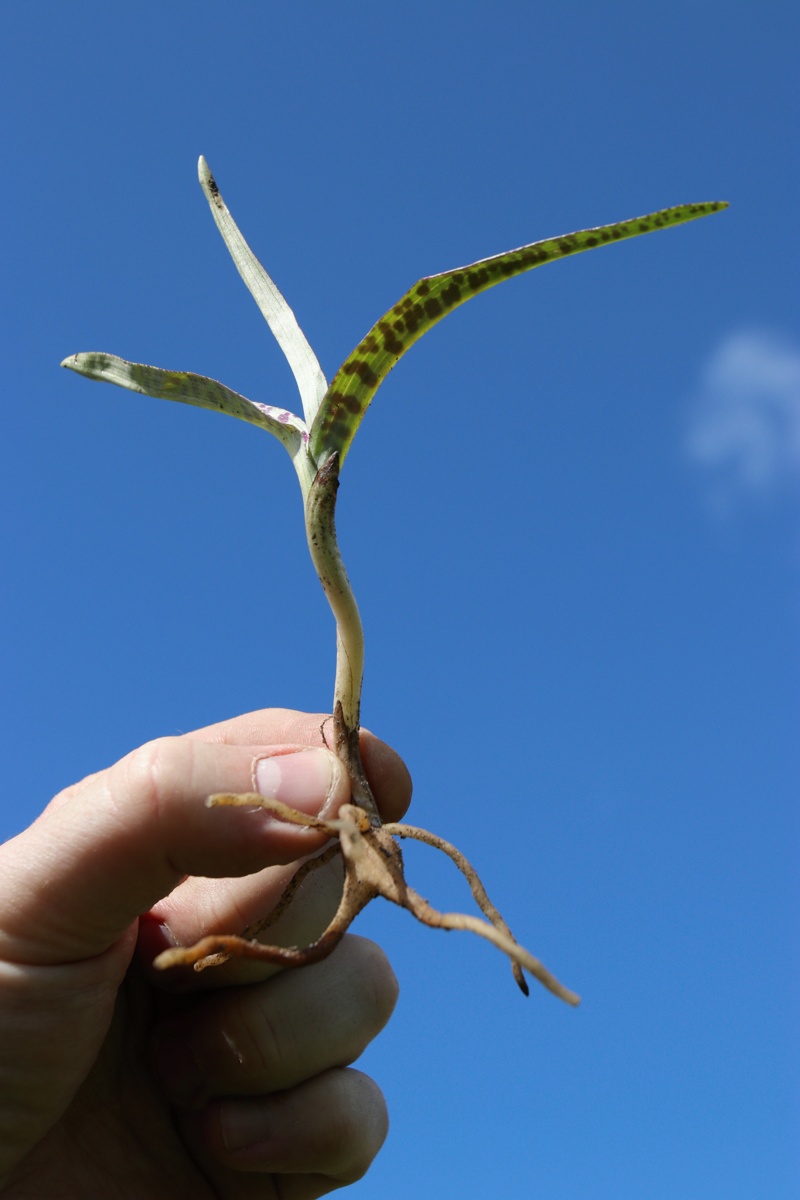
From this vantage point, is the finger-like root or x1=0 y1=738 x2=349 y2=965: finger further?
x1=0 y1=738 x2=349 y2=965: finger

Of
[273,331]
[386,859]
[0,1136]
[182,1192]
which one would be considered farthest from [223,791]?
[182,1192]

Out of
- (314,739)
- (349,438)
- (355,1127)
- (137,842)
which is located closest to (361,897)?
(137,842)

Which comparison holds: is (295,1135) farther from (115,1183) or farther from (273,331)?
(273,331)

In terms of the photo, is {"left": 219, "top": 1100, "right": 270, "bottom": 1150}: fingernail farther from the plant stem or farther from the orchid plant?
the plant stem

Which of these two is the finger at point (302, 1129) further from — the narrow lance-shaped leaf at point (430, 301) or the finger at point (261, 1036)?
the narrow lance-shaped leaf at point (430, 301)

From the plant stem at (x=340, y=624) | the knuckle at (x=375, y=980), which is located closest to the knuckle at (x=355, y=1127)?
the knuckle at (x=375, y=980)

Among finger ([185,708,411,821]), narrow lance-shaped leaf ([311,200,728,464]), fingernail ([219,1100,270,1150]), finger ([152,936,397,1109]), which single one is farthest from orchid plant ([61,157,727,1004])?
fingernail ([219,1100,270,1150])
